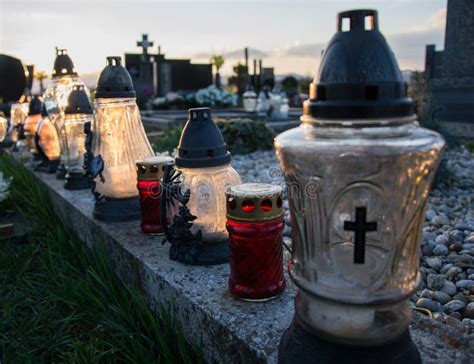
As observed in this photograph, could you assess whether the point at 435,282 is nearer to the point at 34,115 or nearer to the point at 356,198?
the point at 356,198

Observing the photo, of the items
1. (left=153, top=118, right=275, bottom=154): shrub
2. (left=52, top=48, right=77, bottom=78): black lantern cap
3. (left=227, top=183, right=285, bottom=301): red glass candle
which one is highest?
(left=52, top=48, right=77, bottom=78): black lantern cap

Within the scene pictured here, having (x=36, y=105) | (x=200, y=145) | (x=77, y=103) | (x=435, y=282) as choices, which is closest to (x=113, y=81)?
(x=200, y=145)

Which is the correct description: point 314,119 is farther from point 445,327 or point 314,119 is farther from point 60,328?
point 60,328

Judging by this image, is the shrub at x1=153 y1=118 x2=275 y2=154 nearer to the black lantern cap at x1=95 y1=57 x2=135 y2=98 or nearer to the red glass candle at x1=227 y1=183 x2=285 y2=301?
the black lantern cap at x1=95 y1=57 x2=135 y2=98

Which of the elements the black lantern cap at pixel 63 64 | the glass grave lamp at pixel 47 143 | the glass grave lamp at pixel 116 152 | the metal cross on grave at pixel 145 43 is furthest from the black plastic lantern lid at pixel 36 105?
the metal cross on grave at pixel 145 43

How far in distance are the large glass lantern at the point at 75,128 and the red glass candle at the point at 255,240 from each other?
1.83m

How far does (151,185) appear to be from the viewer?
1979mm

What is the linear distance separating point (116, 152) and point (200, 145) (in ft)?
2.59

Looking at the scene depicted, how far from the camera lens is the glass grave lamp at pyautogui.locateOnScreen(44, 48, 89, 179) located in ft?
10.1

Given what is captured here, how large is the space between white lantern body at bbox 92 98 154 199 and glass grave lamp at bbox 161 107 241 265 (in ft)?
2.14

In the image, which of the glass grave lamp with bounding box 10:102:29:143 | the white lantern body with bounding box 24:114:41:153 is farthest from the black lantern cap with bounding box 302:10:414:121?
the glass grave lamp with bounding box 10:102:29:143

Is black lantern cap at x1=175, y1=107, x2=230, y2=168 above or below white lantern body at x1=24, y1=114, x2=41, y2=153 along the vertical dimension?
above

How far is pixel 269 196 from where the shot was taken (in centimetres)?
134

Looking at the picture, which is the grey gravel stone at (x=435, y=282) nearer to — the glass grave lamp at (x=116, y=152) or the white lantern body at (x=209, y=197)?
the white lantern body at (x=209, y=197)
